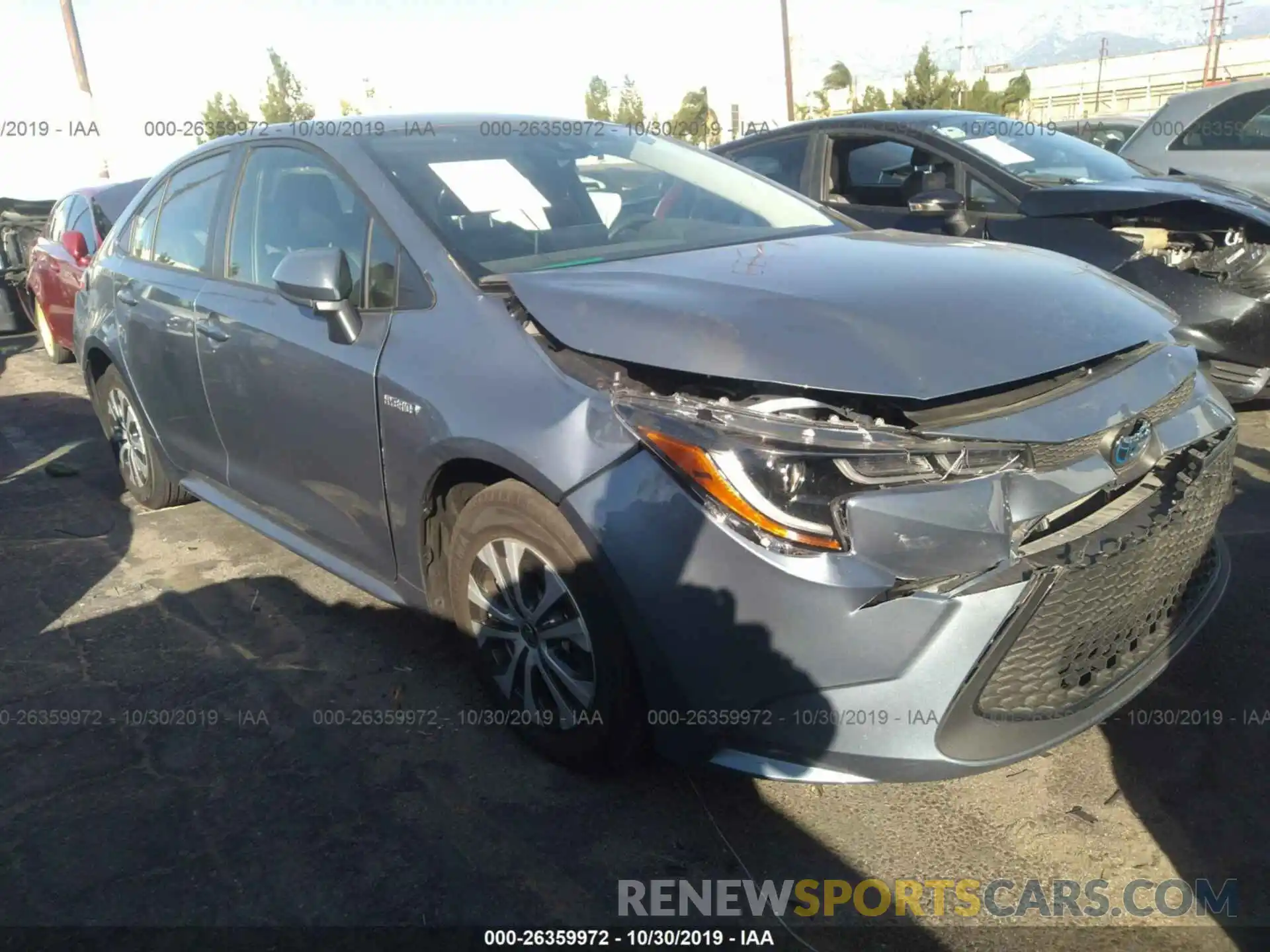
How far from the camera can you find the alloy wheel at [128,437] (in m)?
4.71

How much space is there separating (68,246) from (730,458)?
23.1ft

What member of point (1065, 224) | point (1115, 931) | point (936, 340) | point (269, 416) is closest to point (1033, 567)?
point (936, 340)

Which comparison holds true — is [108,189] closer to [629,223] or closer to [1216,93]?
[629,223]

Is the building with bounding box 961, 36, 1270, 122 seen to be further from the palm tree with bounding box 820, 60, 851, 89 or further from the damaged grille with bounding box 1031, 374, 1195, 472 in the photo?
the damaged grille with bounding box 1031, 374, 1195, 472

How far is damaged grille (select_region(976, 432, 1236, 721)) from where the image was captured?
2117 mm

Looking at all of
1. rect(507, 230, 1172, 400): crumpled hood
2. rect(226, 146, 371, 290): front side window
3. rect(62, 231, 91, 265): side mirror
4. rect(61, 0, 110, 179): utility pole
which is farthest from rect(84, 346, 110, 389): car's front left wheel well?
rect(61, 0, 110, 179): utility pole

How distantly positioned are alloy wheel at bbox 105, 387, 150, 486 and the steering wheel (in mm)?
2595

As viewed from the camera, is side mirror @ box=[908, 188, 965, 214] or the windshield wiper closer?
side mirror @ box=[908, 188, 965, 214]

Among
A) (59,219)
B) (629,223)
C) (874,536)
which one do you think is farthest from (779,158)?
(59,219)

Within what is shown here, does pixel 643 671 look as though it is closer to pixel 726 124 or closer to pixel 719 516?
pixel 719 516

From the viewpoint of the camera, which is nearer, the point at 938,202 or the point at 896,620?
the point at 896,620

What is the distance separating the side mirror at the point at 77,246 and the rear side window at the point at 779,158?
450 cm

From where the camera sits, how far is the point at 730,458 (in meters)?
2.08

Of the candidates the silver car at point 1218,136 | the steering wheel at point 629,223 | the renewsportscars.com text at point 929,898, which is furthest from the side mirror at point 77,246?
the silver car at point 1218,136
